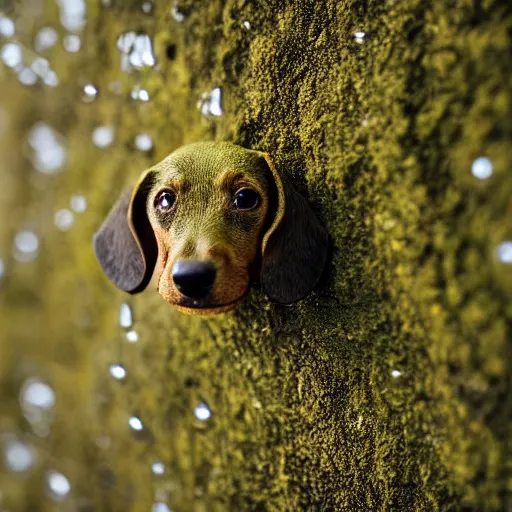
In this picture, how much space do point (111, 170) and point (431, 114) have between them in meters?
0.75

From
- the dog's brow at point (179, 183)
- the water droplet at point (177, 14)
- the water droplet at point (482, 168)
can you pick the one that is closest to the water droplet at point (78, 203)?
the water droplet at point (177, 14)

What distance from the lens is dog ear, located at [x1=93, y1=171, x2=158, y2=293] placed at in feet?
2.64

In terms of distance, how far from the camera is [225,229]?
726 millimetres

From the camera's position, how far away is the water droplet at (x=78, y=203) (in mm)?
1281

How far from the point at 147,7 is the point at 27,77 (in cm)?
47

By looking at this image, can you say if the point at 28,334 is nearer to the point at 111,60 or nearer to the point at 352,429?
the point at 111,60

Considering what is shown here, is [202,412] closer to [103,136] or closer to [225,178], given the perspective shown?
[225,178]

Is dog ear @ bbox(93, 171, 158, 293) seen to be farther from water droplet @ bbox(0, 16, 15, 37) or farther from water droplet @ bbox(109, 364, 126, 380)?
water droplet @ bbox(0, 16, 15, 37)

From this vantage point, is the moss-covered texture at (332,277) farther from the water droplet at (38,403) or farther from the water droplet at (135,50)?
the water droplet at (38,403)

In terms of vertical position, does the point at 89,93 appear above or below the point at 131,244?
above

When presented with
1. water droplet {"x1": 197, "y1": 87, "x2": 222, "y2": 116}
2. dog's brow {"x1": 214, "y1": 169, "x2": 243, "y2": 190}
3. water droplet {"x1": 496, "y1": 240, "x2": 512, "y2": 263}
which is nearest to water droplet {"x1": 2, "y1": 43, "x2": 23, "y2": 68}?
water droplet {"x1": 197, "y1": 87, "x2": 222, "y2": 116}

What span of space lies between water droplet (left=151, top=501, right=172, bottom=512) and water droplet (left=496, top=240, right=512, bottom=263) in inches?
33.8

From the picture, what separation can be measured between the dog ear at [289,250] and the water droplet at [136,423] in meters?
0.58

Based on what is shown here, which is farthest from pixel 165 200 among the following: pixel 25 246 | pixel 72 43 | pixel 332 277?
pixel 25 246
